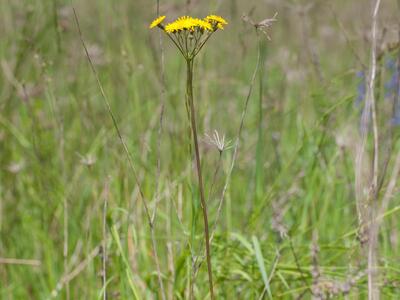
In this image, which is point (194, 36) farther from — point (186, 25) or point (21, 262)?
point (21, 262)

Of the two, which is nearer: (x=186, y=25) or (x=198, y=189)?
(x=186, y=25)

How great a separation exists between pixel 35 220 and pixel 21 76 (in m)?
0.97

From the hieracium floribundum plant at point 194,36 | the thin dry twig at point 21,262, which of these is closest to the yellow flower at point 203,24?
the hieracium floribundum plant at point 194,36

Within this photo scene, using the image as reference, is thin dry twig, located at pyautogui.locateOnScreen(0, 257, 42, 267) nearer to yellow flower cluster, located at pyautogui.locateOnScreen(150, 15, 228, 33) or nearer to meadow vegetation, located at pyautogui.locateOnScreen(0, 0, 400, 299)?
meadow vegetation, located at pyautogui.locateOnScreen(0, 0, 400, 299)

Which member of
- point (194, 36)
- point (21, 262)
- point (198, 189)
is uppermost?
point (194, 36)

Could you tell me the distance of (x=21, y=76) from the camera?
3328 millimetres

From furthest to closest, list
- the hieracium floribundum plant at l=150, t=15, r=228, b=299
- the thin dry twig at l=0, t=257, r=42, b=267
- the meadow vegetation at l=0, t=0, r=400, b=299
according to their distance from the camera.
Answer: the thin dry twig at l=0, t=257, r=42, b=267 < the meadow vegetation at l=0, t=0, r=400, b=299 < the hieracium floribundum plant at l=150, t=15, r=228, b=299

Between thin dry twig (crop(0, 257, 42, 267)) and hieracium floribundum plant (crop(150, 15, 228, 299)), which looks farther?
thin dry twig (crop(0, 257, 42, 267))

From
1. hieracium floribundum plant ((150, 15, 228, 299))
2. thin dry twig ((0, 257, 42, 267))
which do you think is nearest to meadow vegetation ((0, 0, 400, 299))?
thin dry twig ((0, 257, 42, 267))

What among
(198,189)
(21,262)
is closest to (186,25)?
(198,189)

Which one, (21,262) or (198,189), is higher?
(198,189)

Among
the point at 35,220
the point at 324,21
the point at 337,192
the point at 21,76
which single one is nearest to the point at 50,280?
the point at 35,220

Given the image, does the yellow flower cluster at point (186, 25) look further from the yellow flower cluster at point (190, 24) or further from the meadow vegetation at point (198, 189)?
the meadow vegetation at point (198, 189)

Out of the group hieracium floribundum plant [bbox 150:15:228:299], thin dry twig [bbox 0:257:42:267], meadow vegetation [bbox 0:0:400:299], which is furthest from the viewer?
thin dry twig [bbox 0:257:42:267]
